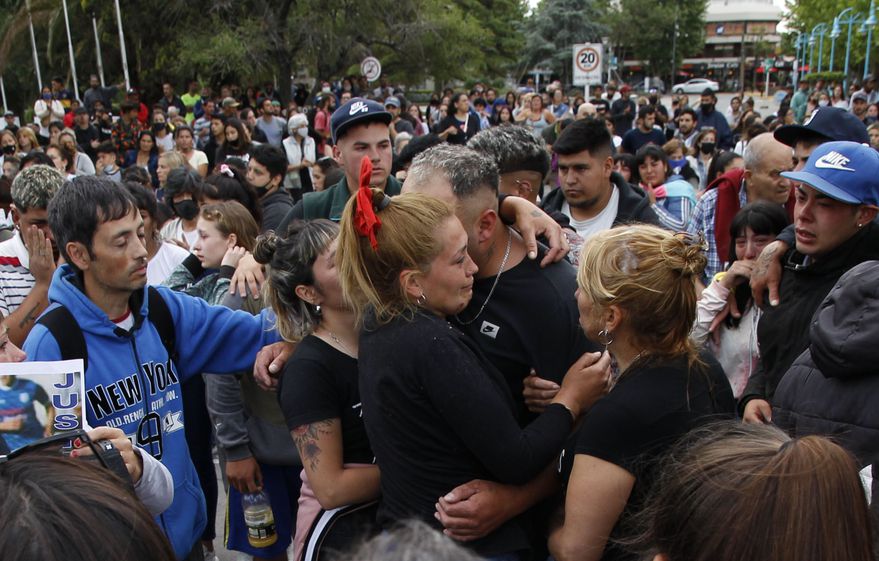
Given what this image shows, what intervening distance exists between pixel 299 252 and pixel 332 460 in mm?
776

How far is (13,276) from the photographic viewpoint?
377 cm

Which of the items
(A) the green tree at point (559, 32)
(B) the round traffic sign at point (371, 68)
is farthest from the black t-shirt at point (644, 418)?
(A) the green tree at point (559, 32)

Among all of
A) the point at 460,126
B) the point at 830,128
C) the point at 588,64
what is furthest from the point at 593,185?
the point at 588,64

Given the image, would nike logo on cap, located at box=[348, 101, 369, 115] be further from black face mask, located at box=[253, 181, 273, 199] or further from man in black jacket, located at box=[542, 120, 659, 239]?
black face mask, located at box=[253, 181, 273, 199]

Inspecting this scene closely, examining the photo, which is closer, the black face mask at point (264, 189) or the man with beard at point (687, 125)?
the black face mask at point (264, 189)

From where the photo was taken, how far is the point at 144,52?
93.9 ft

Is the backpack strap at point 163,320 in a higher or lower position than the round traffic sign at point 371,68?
lower

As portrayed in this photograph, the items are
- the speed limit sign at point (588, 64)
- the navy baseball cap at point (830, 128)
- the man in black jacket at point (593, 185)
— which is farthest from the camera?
the speed limit sign at point (588, 64)

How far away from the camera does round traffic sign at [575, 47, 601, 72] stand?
16.6 metres

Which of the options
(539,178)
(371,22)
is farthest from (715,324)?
(371,22)

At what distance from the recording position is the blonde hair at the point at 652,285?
1896 mm

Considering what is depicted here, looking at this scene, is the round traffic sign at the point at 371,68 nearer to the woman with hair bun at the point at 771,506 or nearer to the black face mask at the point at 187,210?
the black face mask at the point at 187,210

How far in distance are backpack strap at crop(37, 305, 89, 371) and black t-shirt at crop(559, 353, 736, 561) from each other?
Result: 1.67m

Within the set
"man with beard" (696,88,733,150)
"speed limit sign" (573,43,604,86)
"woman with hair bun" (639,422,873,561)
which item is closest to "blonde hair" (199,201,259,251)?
"woman with hair bun" (639,422,873,561)
